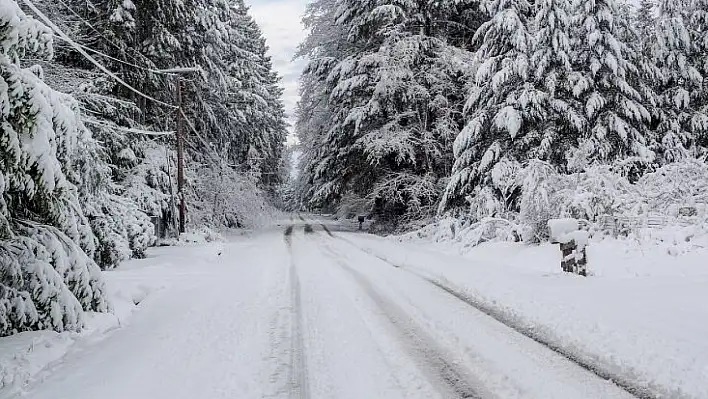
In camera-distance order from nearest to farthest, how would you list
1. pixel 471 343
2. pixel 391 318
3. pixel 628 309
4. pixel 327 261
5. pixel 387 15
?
pixel 471 343 < pixel 628 309 < pixel 391 318 < pixel 327 261 < pixel 387 15

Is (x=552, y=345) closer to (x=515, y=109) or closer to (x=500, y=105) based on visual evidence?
(x=515, y=109)

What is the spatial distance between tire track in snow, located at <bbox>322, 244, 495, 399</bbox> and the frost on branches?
362 cm

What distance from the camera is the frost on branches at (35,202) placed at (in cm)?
452

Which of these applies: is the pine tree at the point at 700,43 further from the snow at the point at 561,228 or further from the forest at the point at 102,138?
the forest at the point at 102,138

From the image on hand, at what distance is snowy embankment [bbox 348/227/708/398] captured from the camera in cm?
405

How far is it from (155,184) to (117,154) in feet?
7.20

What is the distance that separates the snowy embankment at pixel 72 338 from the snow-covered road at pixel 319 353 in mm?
104

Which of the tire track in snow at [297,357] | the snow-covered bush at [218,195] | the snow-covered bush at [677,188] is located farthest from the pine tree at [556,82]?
the snow-covered bush at [218,195]

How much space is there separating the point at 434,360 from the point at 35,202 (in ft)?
13.8

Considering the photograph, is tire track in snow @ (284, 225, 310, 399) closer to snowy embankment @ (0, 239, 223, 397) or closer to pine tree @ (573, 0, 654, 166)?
snowy embankment @ (0, 239, 223, 397)

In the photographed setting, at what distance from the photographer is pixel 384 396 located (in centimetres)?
371

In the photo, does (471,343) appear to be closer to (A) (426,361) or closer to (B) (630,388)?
(A) (426,361)

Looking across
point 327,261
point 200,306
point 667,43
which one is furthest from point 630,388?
point 667,43

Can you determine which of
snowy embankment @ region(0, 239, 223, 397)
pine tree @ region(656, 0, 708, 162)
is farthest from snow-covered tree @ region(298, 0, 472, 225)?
snowy embankment @ region(0, 239, 223, 397)
